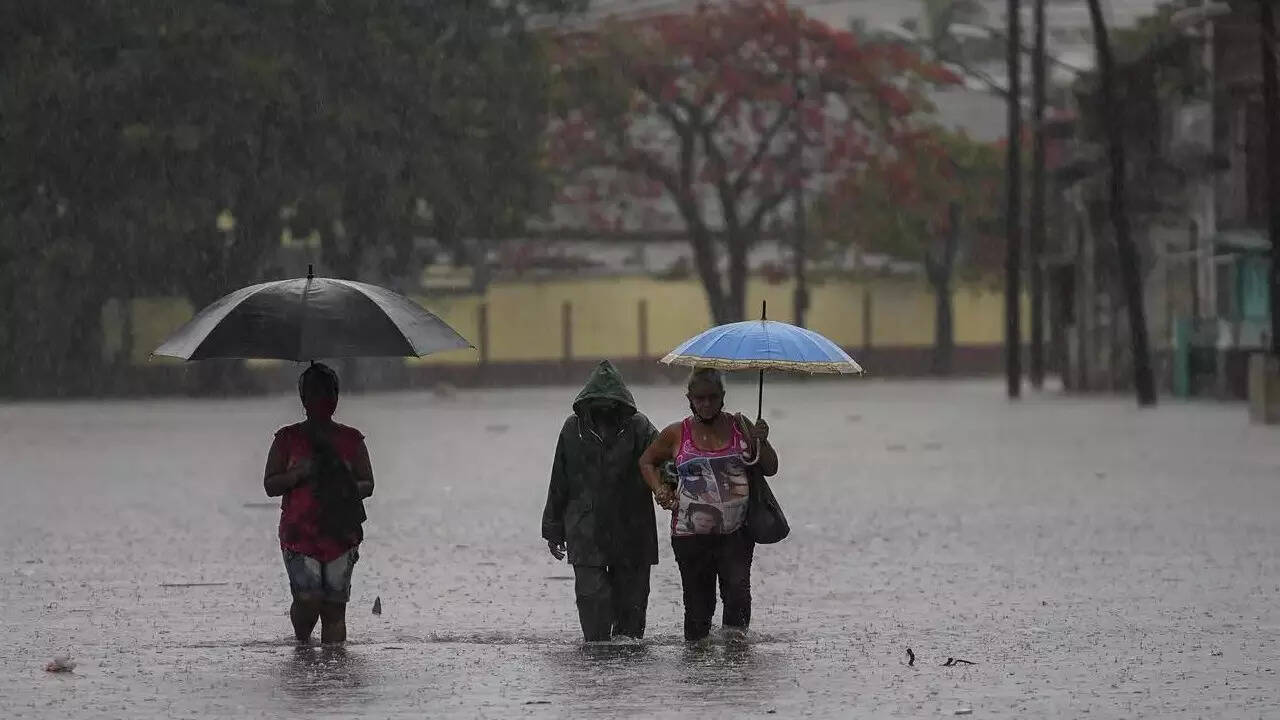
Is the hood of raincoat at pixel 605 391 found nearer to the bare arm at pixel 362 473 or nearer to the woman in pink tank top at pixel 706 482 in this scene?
the woman in pink tank top at pixel 706 482

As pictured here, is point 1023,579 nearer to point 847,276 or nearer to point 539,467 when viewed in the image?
point 539,467

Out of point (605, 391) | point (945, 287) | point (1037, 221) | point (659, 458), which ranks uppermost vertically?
point (1037, 221)

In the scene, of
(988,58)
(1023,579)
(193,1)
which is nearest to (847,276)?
(988,58)

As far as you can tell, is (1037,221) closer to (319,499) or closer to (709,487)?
(709,487)

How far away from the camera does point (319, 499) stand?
12172 mm

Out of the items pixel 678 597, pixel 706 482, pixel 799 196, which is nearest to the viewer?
pixel 706 482

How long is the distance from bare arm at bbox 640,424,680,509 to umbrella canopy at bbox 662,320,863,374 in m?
0.31

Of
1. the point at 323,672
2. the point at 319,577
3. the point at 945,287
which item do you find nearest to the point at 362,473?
the point at 319,577

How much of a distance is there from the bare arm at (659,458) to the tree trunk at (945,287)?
69.5 m

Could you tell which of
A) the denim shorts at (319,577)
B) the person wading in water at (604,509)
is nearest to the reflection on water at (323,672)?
the denim shorts at (319,577)

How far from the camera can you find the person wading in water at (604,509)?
40.2ft

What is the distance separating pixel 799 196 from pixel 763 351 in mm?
64593

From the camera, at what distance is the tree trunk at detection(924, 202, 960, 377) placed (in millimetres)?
81500

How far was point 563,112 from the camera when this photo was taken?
68125 millimetres
